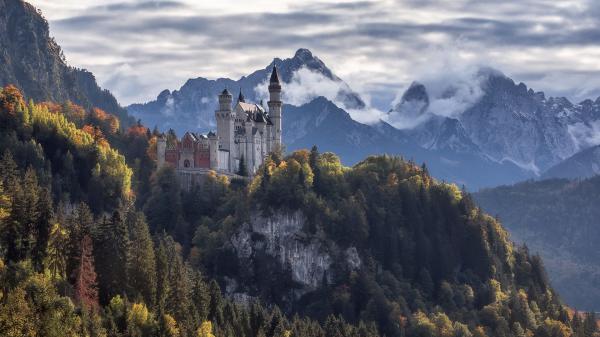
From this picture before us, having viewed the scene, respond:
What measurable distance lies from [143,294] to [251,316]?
2595 cm

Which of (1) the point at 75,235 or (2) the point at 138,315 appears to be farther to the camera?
(1) the point at 75,235

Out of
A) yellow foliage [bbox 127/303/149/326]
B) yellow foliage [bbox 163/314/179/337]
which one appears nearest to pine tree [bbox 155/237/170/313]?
yellow foliage [bbox 163/314/179/337]

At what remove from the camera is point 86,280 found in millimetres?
136750

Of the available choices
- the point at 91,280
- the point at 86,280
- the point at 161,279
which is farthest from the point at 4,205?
the point at 161,279

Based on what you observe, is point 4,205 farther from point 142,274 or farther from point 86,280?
point 142,274

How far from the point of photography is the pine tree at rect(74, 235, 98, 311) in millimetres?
133750

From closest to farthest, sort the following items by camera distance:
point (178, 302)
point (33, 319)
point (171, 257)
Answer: point (33, 319) < point (178, 302) < point (171, 257)

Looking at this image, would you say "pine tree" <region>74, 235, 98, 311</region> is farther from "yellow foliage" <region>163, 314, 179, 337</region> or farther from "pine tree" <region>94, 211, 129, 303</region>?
"yellow foliage" <region>163, 314, 179, 337</region>

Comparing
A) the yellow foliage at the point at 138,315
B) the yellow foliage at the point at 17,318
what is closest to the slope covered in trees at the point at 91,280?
the yellow foliage at the point at 138,315

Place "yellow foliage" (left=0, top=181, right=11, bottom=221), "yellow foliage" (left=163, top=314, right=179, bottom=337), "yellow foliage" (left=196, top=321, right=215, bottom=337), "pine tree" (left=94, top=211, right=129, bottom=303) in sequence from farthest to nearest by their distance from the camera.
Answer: "yellow foliage" (left=196, top=321, right=215, bottom=337) → "pine tree" (left=94, top=211, right=129, bottom=303) → "yellow foliage" (left=0, top=181, right=11, bottom=221) → "yellow foliage" (left=163, top=314, right=179, bottom=337)

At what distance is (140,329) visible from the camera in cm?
13275

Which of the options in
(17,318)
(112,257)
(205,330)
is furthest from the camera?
(205,330)

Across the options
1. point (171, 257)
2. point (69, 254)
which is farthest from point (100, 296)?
point (171, 257)

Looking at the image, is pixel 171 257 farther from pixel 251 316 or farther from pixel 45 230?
pixel 45 230
